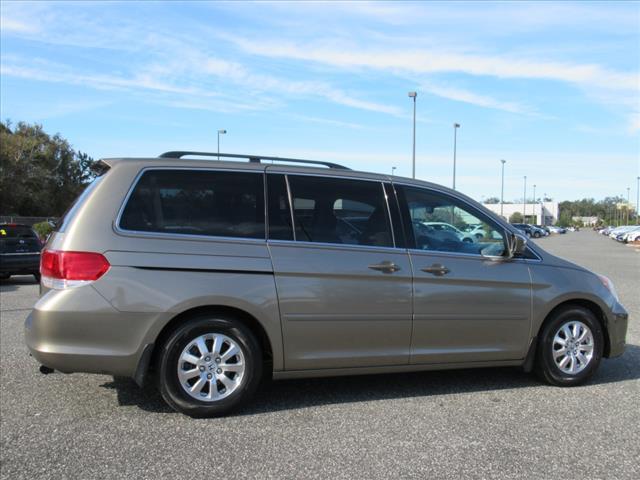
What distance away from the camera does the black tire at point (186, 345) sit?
412 centimetres

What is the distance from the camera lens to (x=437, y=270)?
4.68 metres

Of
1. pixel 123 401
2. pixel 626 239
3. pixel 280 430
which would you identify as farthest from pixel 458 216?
pixel 626 239

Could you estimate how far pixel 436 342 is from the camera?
4703mm

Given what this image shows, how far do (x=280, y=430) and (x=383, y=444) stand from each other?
28.6 inches

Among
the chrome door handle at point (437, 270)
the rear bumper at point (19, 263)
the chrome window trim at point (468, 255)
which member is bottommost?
the rear bumper at point (19, 263)

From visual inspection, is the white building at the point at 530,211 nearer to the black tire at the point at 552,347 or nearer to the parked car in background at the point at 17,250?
the parked car in background at the point at 17,250

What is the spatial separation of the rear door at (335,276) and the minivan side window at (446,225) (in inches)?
9.7

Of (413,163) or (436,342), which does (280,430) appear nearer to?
(436,342)

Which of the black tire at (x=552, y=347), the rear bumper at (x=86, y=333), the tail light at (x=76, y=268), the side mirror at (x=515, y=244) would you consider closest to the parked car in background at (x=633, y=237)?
the black tire at (x=552, y=347)

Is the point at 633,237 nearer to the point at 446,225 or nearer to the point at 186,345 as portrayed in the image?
the point at 446,225

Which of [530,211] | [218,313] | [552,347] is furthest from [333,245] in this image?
[530,211]

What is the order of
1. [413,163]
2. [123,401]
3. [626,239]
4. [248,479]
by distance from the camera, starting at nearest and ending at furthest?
[248,479], [123,401], [413,163], [626,239]

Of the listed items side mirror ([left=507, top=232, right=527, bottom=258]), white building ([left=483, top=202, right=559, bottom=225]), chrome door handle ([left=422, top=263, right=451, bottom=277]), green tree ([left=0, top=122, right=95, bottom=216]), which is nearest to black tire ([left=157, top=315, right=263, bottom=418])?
chrome door handle ([left=422, top=263, right=451, bottom=277])

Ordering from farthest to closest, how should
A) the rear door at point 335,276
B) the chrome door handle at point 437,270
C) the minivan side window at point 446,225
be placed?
the minivan side window at point 446,225 < the chrome door handle at point 437,270 < the rear door at point 335,276
